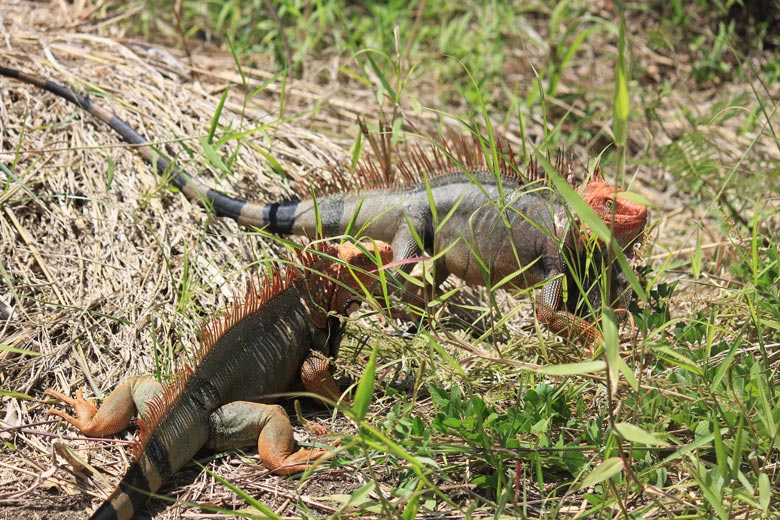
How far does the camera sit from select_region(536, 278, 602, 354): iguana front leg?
406cm

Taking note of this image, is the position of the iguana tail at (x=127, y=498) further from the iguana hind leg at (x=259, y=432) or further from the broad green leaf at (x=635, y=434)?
the broad green leaf at (x=635, y=434)

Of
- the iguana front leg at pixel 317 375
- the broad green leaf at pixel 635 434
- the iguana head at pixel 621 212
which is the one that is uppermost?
the broad green leaf at pixel 635 434

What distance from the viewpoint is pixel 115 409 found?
3.72 m

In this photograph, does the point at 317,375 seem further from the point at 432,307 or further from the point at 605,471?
the point at 605,471

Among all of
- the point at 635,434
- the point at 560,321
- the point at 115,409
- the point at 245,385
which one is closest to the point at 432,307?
the point at 560,321

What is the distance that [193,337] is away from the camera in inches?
169

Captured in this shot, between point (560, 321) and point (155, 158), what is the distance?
258cm

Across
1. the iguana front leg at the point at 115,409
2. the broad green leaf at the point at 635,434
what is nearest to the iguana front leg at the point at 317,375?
the iguana front leg at the point at 115,409

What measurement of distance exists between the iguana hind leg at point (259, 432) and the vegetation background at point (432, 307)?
8 centimetres

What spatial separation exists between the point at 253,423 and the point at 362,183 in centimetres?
186

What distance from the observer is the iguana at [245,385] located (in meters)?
3.38

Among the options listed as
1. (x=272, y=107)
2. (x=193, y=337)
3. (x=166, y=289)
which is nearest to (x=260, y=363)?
(x=193, y=337)

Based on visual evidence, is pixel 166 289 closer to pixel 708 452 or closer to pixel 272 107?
pixel 272 107

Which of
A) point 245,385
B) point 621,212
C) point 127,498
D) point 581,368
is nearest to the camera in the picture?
point 581,368
